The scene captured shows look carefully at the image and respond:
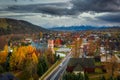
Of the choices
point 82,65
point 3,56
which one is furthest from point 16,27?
point 82,65

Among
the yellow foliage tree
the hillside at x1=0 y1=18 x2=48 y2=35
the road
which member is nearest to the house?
the road

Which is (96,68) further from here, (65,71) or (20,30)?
(20,30)

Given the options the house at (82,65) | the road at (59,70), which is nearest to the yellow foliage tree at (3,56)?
the road at (59,70)

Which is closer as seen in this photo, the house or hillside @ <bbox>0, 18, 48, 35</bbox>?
the house

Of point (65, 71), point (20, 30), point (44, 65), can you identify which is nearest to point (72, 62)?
point (65, 71)

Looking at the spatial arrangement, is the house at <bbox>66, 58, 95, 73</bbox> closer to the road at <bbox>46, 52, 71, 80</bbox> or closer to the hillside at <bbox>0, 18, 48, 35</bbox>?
the road at <bbox>46, 52, 71, 80</bbox>

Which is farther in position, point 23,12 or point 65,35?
point 23,12
